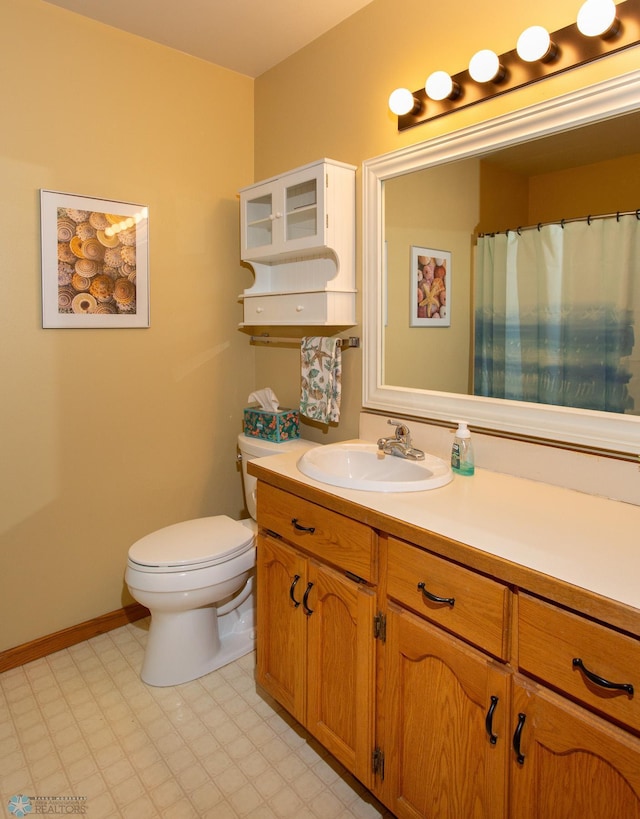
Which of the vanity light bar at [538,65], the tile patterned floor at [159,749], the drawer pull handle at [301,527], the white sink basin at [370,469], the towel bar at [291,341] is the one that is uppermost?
the vanity light bar at [538,65]

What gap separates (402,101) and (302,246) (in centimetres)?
59

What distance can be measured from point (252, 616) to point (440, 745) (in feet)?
4.08

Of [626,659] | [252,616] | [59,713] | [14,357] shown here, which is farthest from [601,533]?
[14,357]

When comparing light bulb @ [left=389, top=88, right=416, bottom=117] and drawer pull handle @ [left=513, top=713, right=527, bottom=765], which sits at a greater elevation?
light bulb @ [left=389, top=88, right=416, bottom=117]

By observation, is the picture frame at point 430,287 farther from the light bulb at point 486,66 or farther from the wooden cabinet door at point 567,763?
the wooden cabinet door at point 567,763

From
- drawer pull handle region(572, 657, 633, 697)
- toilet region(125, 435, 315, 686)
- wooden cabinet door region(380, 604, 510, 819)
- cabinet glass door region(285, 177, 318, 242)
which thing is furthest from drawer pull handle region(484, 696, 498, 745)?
cabinet glass door region(285, 177, 318, 242)

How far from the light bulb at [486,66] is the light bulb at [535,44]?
0.09 meters

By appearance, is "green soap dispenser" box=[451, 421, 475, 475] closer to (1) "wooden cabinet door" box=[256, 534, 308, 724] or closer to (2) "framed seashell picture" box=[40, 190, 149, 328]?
(1) "wooden cabinet door" box=[256, 534, 308, 724]

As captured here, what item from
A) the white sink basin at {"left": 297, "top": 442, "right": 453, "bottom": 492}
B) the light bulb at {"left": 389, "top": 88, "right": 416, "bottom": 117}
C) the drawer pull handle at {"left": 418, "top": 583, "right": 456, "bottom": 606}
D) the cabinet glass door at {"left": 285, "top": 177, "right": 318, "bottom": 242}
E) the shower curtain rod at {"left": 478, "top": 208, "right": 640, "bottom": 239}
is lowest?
the drawer pull handle at {"left": 418, "top": 583, "right": 456, "bottom": 606}

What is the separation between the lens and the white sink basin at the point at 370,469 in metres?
1.48

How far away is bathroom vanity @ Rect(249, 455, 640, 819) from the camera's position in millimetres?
952

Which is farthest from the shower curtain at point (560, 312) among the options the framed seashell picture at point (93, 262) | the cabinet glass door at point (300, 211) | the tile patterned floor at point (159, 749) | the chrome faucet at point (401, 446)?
the framed seashell picture at point (93, 262)

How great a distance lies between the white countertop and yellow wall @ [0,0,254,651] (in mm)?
1027

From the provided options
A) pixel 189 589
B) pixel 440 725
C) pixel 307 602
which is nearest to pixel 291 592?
pixel 307 602
